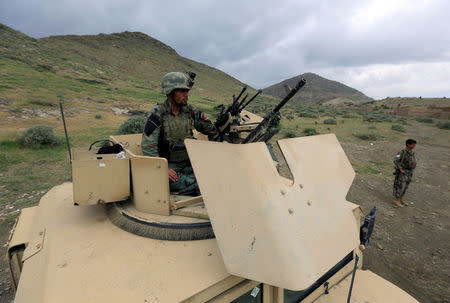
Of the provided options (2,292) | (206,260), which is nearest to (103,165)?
(206,260)

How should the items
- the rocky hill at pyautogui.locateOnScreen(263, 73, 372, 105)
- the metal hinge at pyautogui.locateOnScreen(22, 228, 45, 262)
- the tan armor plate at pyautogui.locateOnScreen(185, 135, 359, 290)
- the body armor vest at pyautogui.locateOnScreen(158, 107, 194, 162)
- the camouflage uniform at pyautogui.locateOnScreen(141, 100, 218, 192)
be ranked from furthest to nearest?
the rocky hill at pyautogui.locateOnScreen(263, 73, 372, 105), the body armor vest at pyautogui.locateOnScreen(158, 107, 194, 162), the camouflage uniform at pyautogui.locateOnScreen(141, 100, 218, 192), the metal hinge at pyautogui.locateOnScreen(22, 228, 45, 262), the tan armor plate at pyautogui.locateOnScreen(185, 135, 359, 290)

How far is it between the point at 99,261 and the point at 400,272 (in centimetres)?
488

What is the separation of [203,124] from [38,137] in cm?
939

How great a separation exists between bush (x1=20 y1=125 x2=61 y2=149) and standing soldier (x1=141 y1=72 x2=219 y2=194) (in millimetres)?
9176

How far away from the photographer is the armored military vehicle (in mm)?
1438

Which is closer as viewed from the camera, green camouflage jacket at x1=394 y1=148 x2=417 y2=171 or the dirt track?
the dirt track

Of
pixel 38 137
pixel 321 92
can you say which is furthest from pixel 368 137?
pixel 321 92

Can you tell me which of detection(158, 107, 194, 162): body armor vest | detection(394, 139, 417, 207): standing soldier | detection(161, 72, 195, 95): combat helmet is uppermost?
detection(161, 72, 195, 95): combat helmet

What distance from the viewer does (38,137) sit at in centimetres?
963

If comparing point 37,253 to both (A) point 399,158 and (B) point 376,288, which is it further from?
(A) point 399,158

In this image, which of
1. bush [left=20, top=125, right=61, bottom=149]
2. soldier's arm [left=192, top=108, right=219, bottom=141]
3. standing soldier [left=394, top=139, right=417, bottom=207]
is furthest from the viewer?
bush [left=20, top=125, right=61, bottom=149]

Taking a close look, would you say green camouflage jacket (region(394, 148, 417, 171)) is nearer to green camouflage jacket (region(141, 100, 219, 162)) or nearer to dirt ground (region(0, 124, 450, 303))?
dirt ground (region(0, 124, 450, 303))

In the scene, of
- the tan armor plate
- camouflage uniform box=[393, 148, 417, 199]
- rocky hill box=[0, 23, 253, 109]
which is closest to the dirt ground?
camouflage uniform box=[393, 148, 417, 199]

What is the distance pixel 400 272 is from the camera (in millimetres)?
4254
